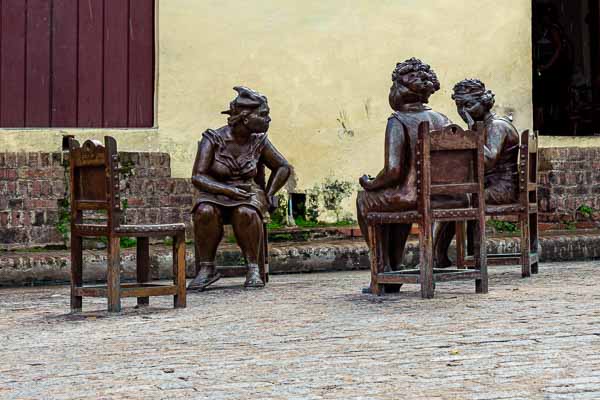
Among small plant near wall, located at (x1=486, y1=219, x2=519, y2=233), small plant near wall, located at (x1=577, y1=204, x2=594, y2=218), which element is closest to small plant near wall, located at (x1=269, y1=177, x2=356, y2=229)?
small plant near wall, located at (x1=486, y1=219, x2=519, y2=233)

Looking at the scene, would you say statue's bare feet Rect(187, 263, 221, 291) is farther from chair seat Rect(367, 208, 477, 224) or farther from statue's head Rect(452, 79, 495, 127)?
statue's head Rect(452, 79, 495, 127)

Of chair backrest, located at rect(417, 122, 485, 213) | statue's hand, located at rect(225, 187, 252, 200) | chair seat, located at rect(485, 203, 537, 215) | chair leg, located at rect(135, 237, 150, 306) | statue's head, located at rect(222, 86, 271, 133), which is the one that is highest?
statue's head, located at rect(222, 86, 271, 133)

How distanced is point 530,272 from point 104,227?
338 centimetres

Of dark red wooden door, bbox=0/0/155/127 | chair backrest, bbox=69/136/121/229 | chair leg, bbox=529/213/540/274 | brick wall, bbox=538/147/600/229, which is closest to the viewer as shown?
chair backrest, bbox=69/136/121/229

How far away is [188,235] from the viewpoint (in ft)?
36.4

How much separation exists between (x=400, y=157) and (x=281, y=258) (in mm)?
2997

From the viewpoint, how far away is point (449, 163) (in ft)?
24.7

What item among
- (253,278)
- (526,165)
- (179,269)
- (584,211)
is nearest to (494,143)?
(526,165)

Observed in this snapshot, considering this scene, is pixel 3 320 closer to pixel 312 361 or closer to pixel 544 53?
pixel 312 361

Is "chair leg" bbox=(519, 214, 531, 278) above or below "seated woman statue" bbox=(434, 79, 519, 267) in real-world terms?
below

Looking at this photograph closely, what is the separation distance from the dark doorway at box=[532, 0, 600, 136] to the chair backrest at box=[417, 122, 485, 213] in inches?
246

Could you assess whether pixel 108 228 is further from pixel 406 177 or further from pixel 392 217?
pixel 406 177

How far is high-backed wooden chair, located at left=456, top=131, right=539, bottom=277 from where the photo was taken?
902 cm

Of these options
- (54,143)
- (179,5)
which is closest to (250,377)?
(54,143)
